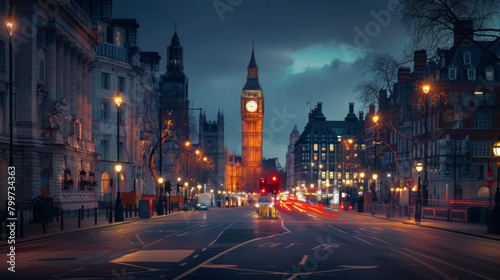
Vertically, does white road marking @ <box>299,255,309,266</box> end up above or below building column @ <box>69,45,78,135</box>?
below

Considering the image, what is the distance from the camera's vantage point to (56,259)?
23.3 m

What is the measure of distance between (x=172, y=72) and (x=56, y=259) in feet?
488

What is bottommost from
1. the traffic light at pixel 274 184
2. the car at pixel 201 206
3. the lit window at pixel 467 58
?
the car at pixel 201 206

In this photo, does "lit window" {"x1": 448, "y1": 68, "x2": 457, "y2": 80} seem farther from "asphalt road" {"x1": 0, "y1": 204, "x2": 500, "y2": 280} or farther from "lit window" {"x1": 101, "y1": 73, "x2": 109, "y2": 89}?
"asphalt road" {"x1": 0, "y1": 204, "x2": 500, "y2": 280}

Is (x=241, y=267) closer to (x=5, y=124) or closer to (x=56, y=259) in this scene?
(x=56, y=259)

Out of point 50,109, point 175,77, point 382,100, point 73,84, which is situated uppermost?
point 175,77

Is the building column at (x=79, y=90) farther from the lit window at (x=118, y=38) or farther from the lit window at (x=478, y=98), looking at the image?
the lit window at (x=478, y=98)

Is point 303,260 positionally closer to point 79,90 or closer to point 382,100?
point 79,90

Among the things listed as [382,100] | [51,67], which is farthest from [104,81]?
[382,100]

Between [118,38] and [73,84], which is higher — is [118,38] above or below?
above

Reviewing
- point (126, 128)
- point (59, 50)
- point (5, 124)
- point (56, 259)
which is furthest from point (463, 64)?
point (56, 259)

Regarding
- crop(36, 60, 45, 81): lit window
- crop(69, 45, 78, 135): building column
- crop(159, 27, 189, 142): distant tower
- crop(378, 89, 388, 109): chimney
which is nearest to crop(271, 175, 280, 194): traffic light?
crop(69, 45, 78, 135): building column

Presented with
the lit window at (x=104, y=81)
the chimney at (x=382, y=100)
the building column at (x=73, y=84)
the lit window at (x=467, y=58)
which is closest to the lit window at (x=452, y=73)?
the lit window at (x=467, y=58)

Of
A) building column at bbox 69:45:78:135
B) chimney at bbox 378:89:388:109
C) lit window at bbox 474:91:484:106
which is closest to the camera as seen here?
building column at bbox 69:45:78:135
